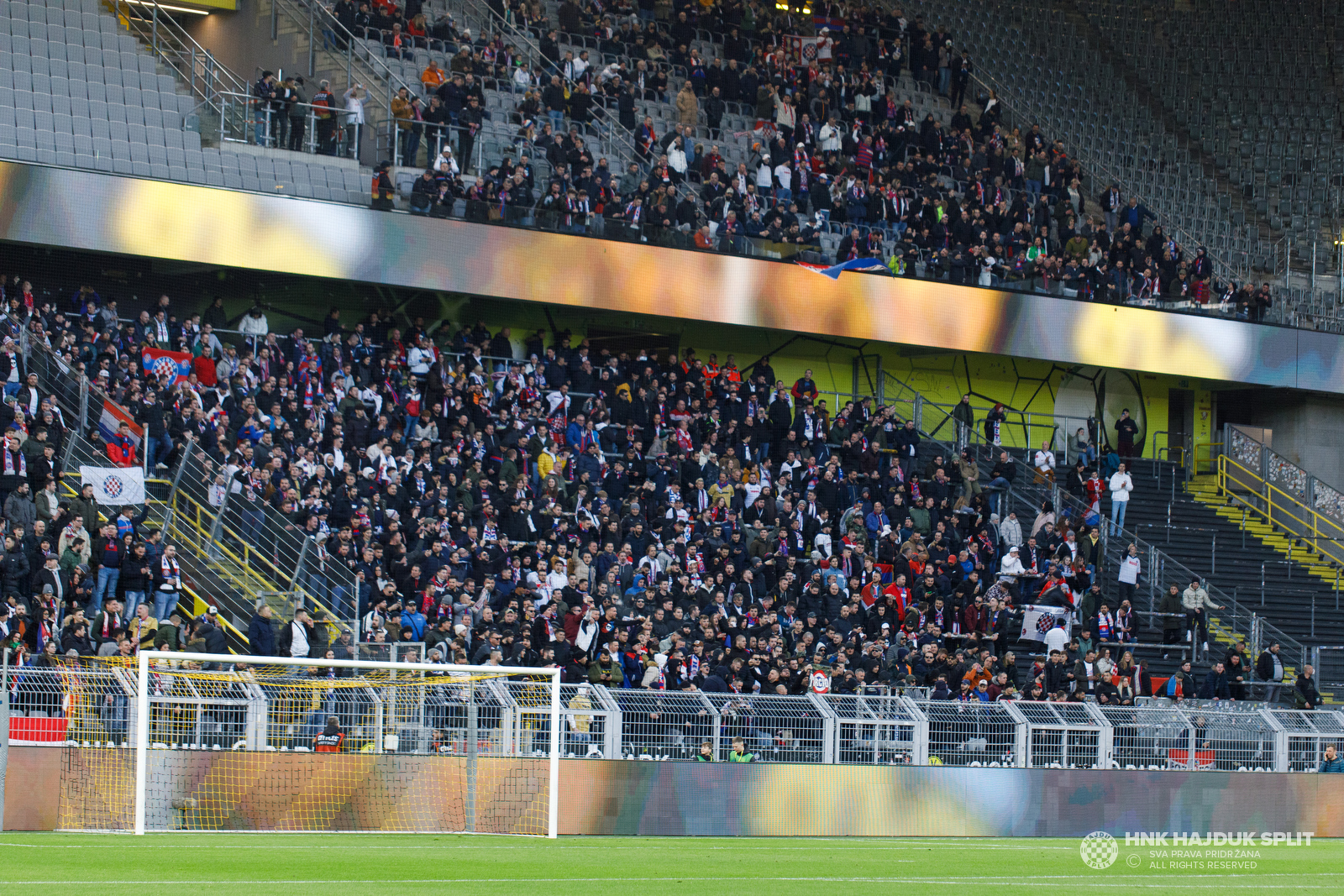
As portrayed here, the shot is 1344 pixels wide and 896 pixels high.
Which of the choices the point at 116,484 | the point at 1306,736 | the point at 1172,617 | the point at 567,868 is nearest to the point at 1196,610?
the point at 1172,617

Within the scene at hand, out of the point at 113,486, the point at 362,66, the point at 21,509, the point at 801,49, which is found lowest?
the point at 21,509

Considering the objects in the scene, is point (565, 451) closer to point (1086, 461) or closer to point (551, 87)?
point (551, 87)

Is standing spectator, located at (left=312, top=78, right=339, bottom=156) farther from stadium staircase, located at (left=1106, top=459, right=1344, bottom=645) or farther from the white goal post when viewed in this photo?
stadium staircase, located at (left=1106, top=459, right=1344, bottom=645)

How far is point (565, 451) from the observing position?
27.0 meters

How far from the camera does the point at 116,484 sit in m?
21.6

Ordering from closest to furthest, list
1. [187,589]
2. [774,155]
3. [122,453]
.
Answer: [187,589]
[122,453]
[774,155]

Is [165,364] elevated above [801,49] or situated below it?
below

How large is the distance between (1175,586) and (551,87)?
12468mm

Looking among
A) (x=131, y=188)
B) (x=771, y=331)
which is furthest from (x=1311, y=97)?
(x=131, y=188)

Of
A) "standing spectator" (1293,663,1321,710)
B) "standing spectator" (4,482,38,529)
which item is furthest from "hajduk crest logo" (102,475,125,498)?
"standing spectator" (1293,663,1321,710)

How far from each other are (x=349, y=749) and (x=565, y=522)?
377 inches

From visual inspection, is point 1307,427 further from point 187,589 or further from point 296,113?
point 187,589

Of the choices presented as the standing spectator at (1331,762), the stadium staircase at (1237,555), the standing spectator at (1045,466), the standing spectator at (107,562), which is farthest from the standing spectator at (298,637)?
the standing spectator at (1045,466)

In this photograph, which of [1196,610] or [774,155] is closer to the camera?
[1196,610]
